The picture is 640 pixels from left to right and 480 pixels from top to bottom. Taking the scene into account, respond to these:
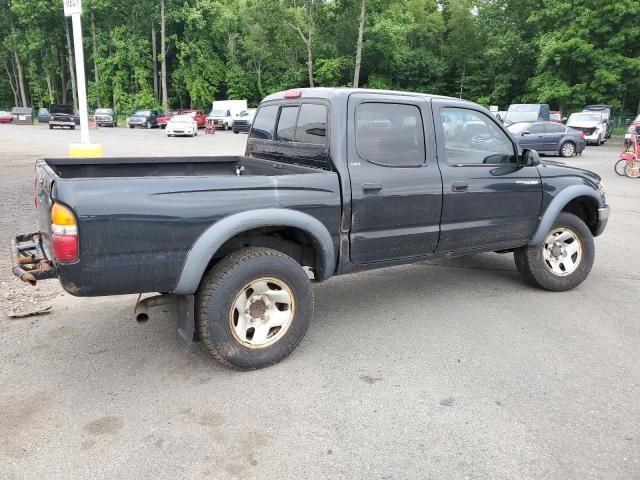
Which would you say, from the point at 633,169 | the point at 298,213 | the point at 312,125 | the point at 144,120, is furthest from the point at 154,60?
the point at 298,213

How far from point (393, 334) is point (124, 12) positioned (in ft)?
181

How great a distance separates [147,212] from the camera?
318 centimetres

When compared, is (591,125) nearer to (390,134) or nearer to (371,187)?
(390,134)

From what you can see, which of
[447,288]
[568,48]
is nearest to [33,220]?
[447,288]

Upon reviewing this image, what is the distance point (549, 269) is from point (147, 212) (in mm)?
3952

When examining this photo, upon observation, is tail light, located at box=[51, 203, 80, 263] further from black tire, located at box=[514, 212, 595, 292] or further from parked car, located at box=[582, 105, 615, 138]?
parked car, located at box=[582, 105, 615, 138]

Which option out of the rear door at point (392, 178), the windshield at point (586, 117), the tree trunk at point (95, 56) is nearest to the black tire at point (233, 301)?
the rear door at point (392, 178)

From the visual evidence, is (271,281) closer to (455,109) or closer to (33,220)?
(455,109)

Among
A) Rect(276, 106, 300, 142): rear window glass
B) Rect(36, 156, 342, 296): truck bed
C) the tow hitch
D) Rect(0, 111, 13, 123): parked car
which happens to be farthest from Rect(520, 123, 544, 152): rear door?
Rect(0, 111, 13, 123): parked car

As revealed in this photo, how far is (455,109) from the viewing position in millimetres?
4617

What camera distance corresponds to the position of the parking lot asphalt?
2805 mm

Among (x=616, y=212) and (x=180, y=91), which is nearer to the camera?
(x=616, y=212)

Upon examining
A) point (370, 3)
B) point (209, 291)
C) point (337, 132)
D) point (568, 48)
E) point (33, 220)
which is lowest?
point (33, 220)

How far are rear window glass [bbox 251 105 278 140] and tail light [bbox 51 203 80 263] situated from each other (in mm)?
2248
